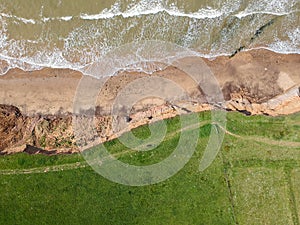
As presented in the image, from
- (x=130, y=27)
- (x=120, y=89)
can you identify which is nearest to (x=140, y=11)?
(x=130, y=27)

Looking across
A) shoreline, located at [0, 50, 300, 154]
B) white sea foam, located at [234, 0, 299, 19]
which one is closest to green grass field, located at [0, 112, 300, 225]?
shoreline, located at [0, 50, 300, 154]

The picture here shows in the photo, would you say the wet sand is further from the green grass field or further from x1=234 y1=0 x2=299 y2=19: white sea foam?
x1=234 y1=0 x2=299 y2=19: white sea foam

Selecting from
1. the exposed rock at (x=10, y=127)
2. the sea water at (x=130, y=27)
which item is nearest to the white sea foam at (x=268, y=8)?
the sea water at (x=130, y=27)

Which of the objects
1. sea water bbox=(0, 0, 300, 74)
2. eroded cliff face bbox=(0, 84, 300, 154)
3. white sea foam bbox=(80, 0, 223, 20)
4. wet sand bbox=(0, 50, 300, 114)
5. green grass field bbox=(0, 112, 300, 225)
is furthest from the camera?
white sea foam bbox=(80, 0, 223, 20)

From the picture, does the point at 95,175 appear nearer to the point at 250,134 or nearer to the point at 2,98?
the point at 2,98

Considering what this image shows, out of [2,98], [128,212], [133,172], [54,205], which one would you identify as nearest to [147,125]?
[133,172]

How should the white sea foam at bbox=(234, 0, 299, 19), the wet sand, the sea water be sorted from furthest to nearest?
the sea water < the white sea foam at bbox=(234, 0, 299, 19) < the wet sand

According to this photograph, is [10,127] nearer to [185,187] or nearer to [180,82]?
[180,82]
